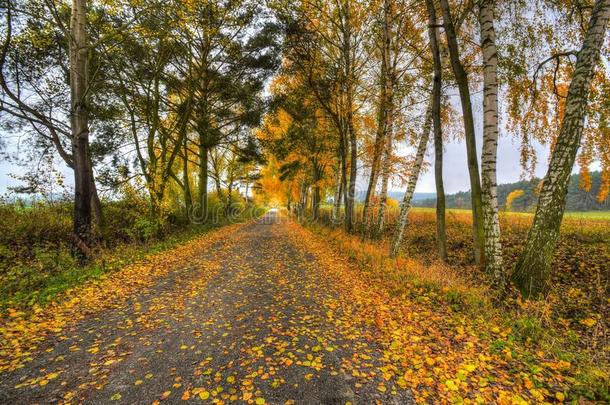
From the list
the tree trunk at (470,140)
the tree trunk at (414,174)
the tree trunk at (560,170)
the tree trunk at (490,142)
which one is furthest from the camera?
the tree trunk at (414,174)

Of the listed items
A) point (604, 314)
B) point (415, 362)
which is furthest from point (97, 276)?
point (604, 314)

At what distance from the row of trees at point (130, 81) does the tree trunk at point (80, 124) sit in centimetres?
2

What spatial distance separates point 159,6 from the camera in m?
7.75

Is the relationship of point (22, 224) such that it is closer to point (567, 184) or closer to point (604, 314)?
point (567, 184)

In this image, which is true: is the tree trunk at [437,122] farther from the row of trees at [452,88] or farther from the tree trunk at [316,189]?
the tree trunk at [316,189]

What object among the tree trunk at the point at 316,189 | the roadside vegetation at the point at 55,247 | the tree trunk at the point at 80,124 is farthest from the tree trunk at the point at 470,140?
the tree trunk at the point at 316,189

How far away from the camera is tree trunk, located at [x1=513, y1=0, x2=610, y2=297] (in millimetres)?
5242

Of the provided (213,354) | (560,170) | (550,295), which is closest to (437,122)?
(560,170)

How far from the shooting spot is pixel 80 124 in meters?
7.88

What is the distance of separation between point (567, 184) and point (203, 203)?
18327 mm

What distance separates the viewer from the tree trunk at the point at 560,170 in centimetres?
524

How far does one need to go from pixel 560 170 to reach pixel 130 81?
14.8m

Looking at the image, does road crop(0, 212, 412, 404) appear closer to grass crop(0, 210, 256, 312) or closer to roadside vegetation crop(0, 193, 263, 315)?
grass crop(0, 210, 256, 312)

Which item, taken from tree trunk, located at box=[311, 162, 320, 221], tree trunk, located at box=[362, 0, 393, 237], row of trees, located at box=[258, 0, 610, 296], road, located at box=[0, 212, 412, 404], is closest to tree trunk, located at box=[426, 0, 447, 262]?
row of trees, located at box=[258, 0, 610, 296]
